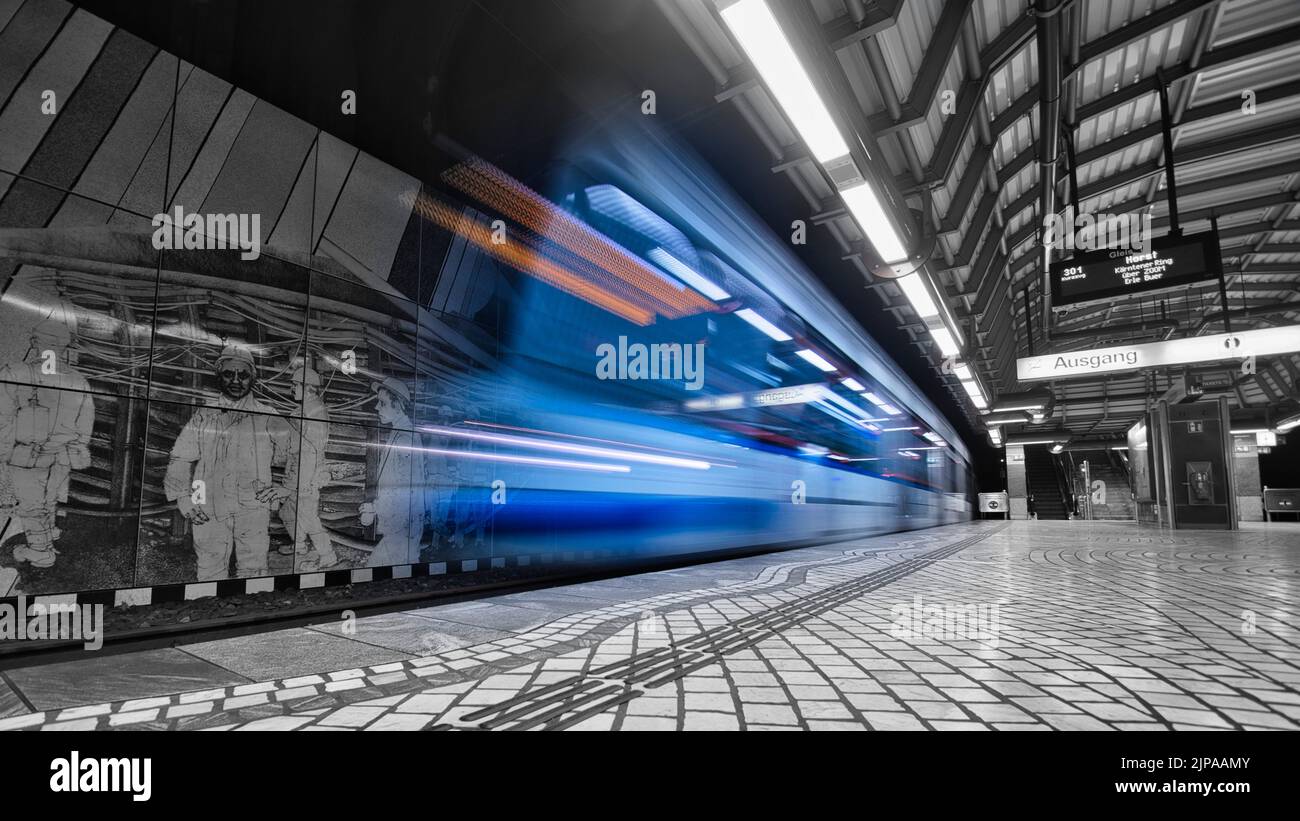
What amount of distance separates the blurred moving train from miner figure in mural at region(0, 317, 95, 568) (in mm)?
2236

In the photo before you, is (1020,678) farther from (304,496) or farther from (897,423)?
(897,423)

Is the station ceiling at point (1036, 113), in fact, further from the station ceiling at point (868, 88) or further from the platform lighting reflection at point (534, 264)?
the platform lighting reflection at point (534, 264)

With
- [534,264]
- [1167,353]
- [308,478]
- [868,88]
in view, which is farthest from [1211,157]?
[308,478]

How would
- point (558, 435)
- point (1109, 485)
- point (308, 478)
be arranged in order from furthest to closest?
point (1109, 485)
point (558, 435)
point (308, 478)

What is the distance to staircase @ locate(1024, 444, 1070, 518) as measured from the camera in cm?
3721

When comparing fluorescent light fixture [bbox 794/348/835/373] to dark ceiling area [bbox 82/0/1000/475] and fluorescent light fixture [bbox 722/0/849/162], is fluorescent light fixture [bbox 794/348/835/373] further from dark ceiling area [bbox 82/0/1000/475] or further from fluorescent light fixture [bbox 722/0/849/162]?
fluorescent light fixture [bbox 722/0/849/162]

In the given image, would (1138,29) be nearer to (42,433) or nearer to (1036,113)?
(1036,113)

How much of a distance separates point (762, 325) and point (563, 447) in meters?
2.57

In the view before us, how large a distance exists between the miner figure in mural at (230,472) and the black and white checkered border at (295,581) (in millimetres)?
82

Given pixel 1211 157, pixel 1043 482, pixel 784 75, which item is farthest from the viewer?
pixel 1043 482

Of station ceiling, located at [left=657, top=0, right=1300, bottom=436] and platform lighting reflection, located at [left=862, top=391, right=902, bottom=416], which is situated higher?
station ceiling, located at [left=657, top=0, right=1300, bottom=436]

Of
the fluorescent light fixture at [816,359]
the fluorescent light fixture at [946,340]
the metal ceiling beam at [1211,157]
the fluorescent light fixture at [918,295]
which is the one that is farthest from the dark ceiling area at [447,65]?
the metal ceiling beam at [1211,157]

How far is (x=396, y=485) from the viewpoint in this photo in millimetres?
4691

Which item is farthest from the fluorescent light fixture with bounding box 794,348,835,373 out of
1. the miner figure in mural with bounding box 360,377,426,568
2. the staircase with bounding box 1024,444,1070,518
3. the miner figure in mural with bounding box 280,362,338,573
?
the staircase with bounding box 1024,444,1070,518
